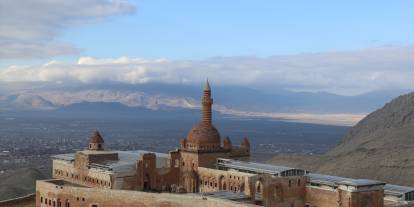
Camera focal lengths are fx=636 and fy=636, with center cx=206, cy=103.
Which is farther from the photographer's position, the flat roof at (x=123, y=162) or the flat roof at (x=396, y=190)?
the flat roof at (x=123, y=162)

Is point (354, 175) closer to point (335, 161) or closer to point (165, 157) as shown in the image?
point (335, 161)

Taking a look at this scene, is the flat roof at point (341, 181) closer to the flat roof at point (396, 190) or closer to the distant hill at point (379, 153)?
the flat roof at point (396, 190)

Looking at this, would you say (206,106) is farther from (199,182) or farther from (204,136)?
(199,182)

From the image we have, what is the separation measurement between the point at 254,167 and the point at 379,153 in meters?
64.9

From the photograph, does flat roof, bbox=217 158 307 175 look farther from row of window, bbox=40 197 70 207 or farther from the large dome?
row of window, bbox=40 197 70 207

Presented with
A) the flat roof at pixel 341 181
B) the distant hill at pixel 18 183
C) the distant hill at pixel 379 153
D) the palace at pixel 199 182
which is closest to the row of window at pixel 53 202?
the palace at pixel 199 182

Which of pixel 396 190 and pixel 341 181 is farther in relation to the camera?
pixel 396 190

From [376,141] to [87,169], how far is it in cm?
9365

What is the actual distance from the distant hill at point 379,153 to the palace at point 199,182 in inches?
1749

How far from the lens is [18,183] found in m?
117

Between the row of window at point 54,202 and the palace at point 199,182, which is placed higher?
the palace at point 199,182

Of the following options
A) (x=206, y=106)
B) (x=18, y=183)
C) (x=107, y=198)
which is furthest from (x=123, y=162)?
(x=18, y=183)

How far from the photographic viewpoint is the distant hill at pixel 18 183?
109m

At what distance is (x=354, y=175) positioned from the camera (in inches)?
4535
